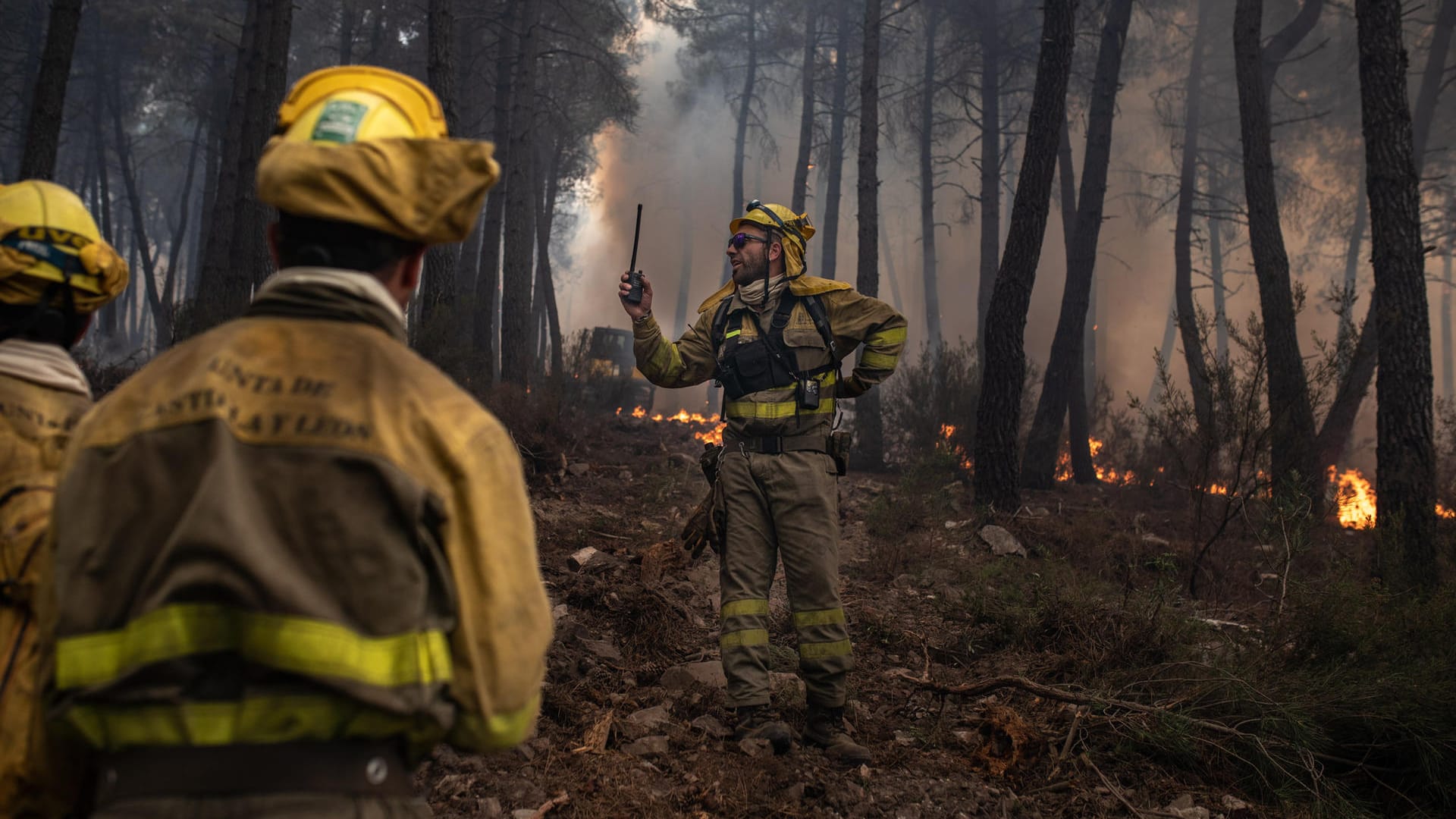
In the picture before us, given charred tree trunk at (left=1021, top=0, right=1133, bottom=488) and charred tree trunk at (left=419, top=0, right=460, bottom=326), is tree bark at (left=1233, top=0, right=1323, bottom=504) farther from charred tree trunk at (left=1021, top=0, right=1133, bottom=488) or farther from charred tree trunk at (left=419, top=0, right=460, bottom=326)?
charred tree trunk at (left=419, top=0, right=460, bottom=326)

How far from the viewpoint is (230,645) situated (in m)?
1.22

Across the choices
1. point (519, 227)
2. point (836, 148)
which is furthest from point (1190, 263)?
point (519, 227)

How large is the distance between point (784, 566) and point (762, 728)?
716 mm

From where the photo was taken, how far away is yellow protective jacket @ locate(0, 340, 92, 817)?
140 centimetres

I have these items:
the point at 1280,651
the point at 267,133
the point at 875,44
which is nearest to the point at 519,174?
the point at 267,133

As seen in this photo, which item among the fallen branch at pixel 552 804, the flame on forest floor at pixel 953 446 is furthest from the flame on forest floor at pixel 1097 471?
the fallen branch at pixel 552 804

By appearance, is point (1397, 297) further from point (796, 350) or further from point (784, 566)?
point (784, 566)

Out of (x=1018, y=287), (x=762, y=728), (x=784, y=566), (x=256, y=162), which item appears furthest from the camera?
(x=256, y=162)

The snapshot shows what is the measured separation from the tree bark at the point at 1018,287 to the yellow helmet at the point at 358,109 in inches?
309

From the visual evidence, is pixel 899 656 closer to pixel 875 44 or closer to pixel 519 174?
pixel 519 174

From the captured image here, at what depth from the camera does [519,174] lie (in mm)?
12227

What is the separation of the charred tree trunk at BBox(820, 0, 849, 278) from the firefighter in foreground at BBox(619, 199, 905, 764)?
15281 mm

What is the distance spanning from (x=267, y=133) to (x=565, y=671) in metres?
7.95

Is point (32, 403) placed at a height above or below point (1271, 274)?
below
